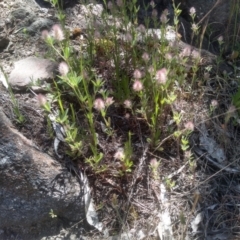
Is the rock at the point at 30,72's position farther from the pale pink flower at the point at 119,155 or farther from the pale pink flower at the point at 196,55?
the pale pink flower at the point at 196,55

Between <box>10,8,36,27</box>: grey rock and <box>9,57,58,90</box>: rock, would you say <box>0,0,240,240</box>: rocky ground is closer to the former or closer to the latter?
<box>9,57,58,90</box>: rock

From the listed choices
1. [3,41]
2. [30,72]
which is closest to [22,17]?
[3,41]

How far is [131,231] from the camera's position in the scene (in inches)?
78.6

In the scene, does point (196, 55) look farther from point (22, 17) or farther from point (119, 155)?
point (22, 17)

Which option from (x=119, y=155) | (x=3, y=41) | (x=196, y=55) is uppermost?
(x=3, y=41)

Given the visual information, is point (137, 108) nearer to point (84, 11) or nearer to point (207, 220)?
point (207, 220)

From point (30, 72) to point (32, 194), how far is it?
0.75m

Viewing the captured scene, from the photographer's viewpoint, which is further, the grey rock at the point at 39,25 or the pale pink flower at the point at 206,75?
the grey rock at the point at 39,25

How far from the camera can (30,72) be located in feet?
7.89

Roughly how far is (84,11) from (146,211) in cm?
147

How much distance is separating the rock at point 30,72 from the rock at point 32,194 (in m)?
0.38

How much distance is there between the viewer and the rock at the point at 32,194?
2031 millimetres

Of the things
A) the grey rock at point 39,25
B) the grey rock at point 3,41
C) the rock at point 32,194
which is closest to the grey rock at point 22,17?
the grey rock at point 39,25

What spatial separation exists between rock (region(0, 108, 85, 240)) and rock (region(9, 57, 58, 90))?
1.25ft
